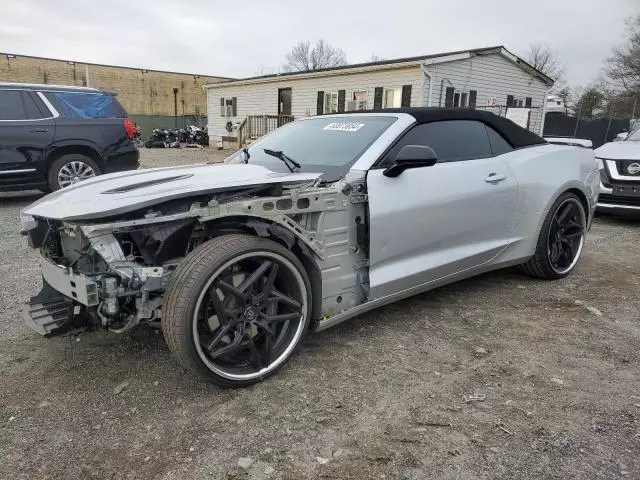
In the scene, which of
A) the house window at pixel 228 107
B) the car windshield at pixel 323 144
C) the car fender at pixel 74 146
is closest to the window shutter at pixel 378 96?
the house window at pixel 228 107

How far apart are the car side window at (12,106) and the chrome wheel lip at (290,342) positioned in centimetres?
640

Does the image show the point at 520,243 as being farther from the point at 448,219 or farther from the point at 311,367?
the point at 311,367

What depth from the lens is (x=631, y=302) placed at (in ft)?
13.3

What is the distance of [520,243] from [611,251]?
2.37 metres

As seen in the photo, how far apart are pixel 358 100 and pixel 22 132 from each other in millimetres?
12975

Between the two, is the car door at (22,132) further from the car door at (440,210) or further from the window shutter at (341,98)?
the window shutter at (341,98)

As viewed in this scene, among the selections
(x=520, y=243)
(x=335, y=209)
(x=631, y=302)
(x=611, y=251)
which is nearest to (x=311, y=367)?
(x=335, y=209)

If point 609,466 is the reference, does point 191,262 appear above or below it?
above

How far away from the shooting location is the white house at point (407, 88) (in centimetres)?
1631

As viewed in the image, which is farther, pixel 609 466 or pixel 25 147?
pixel 25 147

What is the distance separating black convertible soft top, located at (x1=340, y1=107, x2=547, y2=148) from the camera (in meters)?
3.59

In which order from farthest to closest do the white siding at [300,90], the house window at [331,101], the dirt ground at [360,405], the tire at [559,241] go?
the house window at [331,101] < the white siding at [300,90] < the tire at [559,241] < the dirt ground at [360,405]

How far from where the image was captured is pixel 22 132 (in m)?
7.19

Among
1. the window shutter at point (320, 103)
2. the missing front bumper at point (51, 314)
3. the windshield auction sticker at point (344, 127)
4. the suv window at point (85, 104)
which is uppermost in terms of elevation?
the window shutter at point (320, 103)
